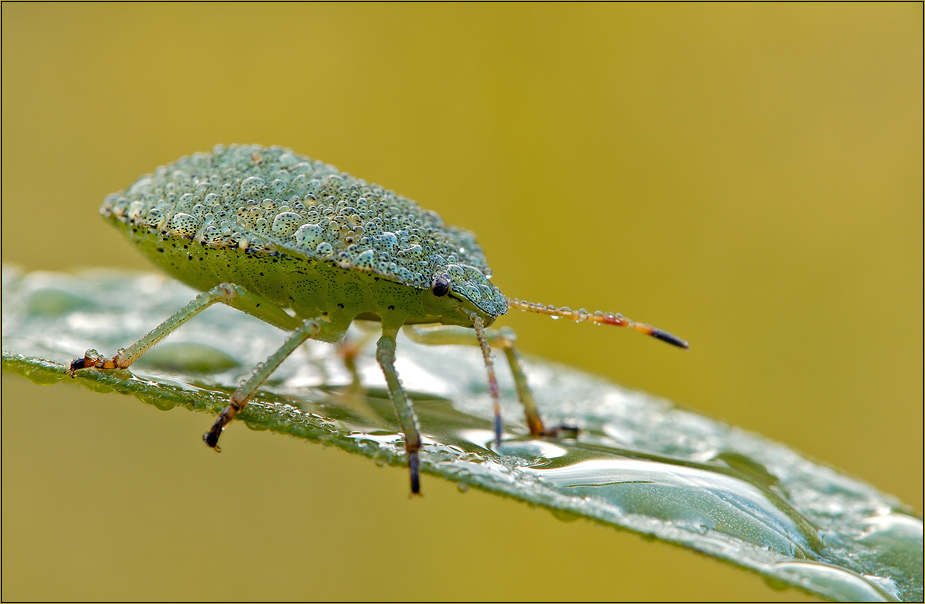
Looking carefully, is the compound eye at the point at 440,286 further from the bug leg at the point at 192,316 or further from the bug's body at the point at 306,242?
the bug leg at the point at 192,316

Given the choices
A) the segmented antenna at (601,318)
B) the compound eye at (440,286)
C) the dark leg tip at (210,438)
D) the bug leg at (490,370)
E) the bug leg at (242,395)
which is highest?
the segmented antenna at (601,318)

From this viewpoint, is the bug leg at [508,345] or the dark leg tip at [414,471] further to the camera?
the bug leg at [508,345]

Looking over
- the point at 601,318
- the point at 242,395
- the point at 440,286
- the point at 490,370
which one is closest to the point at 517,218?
the point at 601,318

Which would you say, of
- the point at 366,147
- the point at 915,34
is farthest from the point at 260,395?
the point at 915,34

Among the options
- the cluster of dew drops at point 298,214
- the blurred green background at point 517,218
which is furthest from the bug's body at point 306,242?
the blurred green background at point 517,218

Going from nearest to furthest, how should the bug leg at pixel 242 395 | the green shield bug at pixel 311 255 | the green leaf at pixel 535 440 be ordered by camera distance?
the green leaf at pixel 535 440 → the bug leg at pixel 242 395 → the green shield bug at pixel 311 255

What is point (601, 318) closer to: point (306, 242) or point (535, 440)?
point (535, 440)
